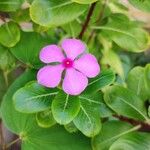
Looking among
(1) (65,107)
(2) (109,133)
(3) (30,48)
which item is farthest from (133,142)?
(3) (30,48)

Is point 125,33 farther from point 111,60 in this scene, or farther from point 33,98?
point 33,98

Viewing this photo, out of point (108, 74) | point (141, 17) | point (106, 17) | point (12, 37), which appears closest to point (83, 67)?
point (108, 74)

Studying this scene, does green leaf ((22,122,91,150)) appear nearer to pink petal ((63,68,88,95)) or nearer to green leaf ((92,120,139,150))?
green leaf ((92,120,139,150))

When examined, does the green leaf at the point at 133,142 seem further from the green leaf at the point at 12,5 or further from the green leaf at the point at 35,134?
the green leaf at the point at 12,5

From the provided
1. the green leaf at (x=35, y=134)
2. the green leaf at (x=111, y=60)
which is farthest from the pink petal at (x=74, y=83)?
the green leaf at (x=111, y=60)

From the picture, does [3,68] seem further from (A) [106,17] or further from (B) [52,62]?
(A) [106,17]
